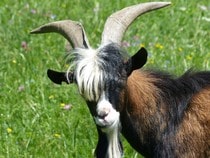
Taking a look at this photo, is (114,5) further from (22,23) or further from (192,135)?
(192,135)

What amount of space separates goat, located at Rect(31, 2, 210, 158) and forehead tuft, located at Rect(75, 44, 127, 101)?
12mm

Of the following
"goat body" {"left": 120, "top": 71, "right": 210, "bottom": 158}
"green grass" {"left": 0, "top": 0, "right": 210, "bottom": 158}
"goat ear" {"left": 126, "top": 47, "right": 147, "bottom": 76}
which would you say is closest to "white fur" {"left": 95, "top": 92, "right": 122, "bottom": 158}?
"goat body" {"left": 120, "top": 71, "right": 210, "bottom": 158}

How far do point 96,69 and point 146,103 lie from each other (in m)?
0.65

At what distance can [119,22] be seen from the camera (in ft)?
24.0

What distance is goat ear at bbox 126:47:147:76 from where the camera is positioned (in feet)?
22.7

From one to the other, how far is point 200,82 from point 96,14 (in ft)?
13.4

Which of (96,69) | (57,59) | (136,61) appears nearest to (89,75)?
(96,69)

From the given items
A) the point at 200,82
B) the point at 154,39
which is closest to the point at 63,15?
the point at 154,39

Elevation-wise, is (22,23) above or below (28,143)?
above

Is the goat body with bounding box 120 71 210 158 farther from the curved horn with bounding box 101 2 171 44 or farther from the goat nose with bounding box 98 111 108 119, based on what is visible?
the goat nose with bounding box 98 111 108 119

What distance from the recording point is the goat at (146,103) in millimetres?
6953

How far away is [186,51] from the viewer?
10.4 metres

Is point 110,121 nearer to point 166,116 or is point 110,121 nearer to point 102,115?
point 102,115

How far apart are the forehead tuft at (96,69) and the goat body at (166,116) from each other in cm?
32
